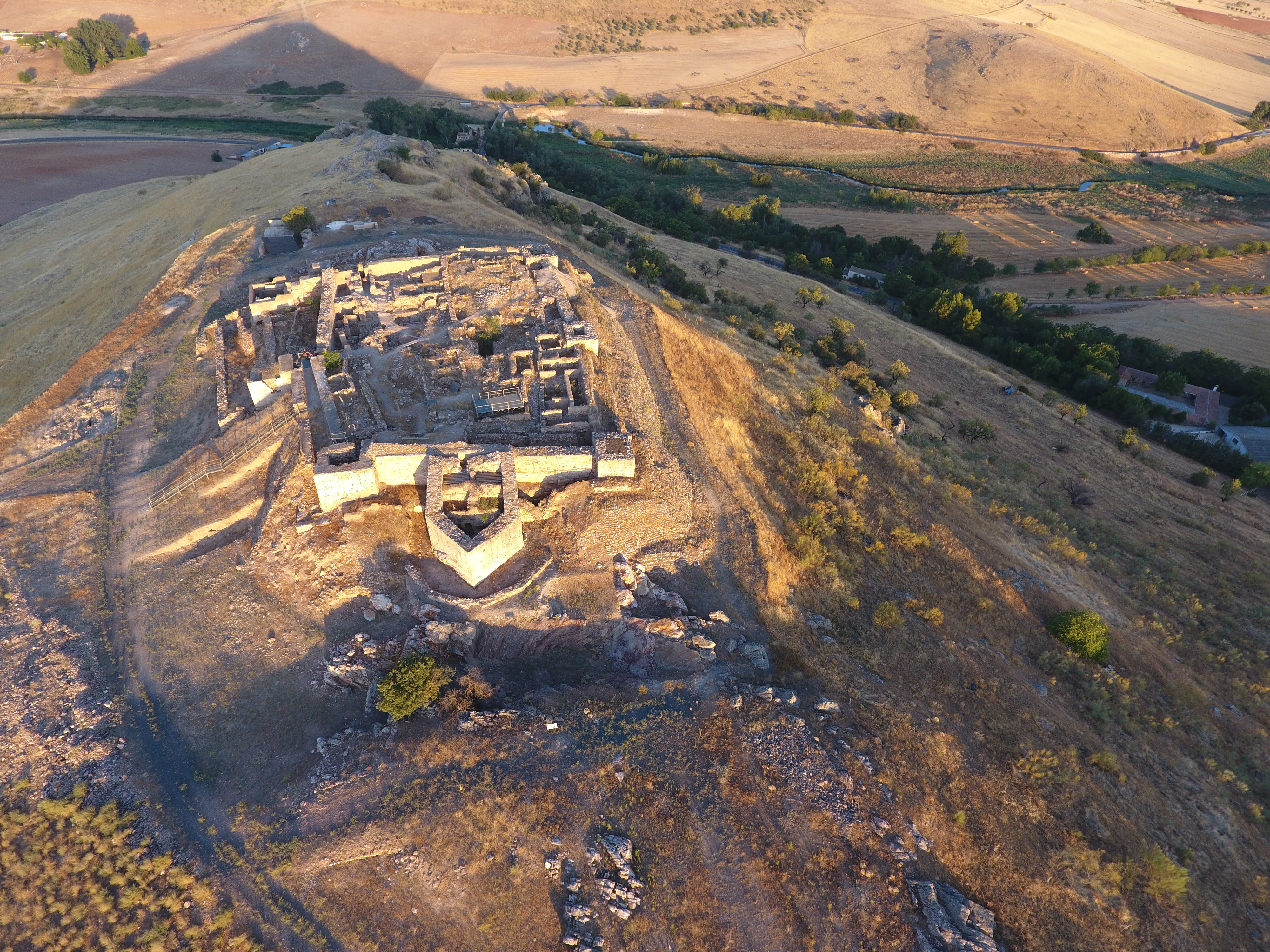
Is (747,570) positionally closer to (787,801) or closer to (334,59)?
(787,801)

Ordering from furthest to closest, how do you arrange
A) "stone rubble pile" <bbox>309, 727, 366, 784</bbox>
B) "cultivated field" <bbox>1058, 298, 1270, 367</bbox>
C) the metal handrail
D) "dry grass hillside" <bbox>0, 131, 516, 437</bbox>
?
1. "cultivated field" <bbox>1058, 298, 1270, 367</bbox>
2. "dry grass hillside" <bbox>0, 131, 516, 437</bbox>
3. the metal handrail
4. "stone rubble pile" <bbox>309, 727, 366, 784</bbox>

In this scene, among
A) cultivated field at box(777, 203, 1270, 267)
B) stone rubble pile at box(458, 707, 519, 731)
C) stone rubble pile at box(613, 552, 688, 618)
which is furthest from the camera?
cultivated field at box(777, 203, 1270, 267)

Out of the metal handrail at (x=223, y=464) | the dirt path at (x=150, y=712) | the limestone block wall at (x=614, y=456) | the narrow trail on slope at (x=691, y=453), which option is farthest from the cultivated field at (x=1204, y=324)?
the dirt path at (x=150, y=712)

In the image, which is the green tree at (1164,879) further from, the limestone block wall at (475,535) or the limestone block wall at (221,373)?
the limestone block wall at (221,373)

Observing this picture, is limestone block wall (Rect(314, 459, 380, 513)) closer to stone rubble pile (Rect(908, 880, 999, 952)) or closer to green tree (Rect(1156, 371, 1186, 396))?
stone rubble pile (Rect(908, 880, 999, 952))

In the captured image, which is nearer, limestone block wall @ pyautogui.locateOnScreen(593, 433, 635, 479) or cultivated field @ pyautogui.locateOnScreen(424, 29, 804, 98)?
Answer: limestone block wall @ pyautogui.locateOnScreen(593, 433, 635, 479)

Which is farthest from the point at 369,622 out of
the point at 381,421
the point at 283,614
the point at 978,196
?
the point at 978,196

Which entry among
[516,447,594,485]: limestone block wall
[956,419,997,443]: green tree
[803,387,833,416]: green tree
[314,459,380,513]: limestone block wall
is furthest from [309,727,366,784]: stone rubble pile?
[956,419,997,443]: green tree
